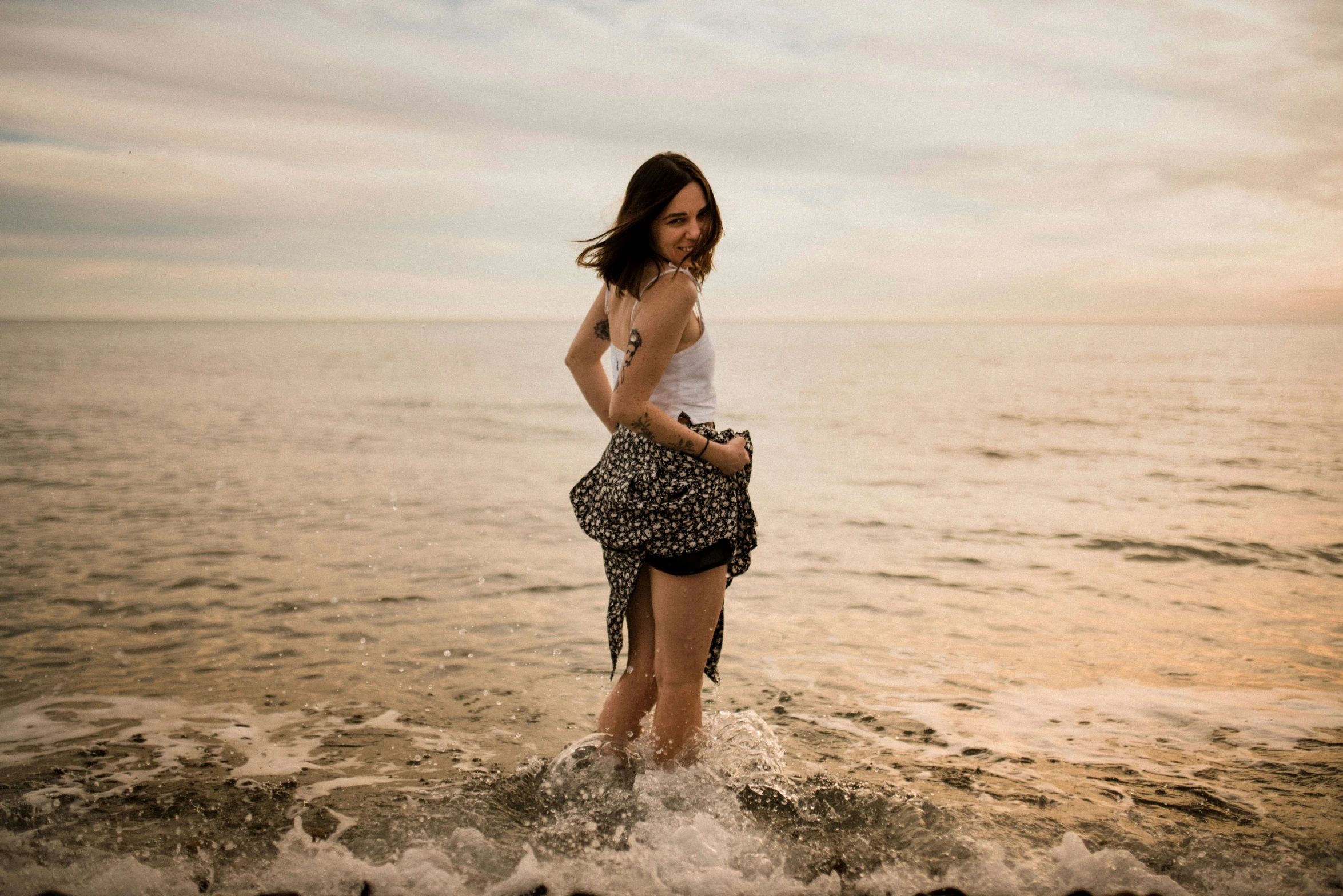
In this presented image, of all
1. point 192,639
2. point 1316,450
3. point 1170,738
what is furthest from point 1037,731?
point 1316,450

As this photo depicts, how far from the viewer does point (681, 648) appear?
2.97m

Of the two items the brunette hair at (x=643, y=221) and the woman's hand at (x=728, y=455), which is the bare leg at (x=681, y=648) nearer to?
the woman's hand at (x=728, y=455)

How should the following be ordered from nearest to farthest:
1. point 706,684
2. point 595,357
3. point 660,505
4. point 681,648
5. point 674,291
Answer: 1. point 674,291
2. point 660,505
3. point 681,648
4. point 595,357
5. point 706,684

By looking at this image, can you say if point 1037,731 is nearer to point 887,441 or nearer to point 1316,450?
point 887,441

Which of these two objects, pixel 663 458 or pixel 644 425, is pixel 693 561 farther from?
pixel 644 425

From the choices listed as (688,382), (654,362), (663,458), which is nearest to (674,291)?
(654,362)

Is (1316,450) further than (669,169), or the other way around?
(1316,450)

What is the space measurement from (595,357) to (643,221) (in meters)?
0.67

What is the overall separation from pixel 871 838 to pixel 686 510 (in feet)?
4.61

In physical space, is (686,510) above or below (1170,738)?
above

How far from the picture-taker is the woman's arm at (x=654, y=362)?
8.57ft

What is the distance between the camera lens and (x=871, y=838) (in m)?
3.17

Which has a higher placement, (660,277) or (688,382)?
(660,277)

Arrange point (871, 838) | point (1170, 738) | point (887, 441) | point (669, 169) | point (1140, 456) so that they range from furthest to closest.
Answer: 1. point (887, 441)
2. point (1140, 456)
3. point (1170, 738)
4. point (871, 838)
5. point (669, 169)
